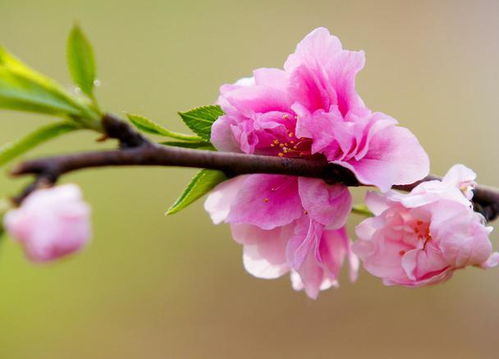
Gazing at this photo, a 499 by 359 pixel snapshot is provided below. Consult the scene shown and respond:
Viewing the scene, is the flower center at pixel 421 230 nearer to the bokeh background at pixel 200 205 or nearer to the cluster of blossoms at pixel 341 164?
the cluster of blossoms at pixel 341 164

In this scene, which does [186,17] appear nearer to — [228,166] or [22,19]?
[22,19]

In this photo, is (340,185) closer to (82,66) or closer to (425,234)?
(425,234)

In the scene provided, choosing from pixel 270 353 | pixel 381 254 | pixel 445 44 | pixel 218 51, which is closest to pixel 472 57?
pixel 445 44

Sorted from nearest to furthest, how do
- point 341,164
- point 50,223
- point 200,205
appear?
point 50,223 → point 341,164 → point 200,205

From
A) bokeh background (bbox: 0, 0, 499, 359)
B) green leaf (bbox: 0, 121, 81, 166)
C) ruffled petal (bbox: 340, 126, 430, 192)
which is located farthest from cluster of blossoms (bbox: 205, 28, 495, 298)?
bokeh background (bbox: 0, 0, 499, 359)

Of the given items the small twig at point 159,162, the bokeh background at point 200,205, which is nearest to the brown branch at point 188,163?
the small twig at point 159,162

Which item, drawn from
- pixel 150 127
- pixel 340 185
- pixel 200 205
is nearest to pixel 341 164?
pixel 340 185
